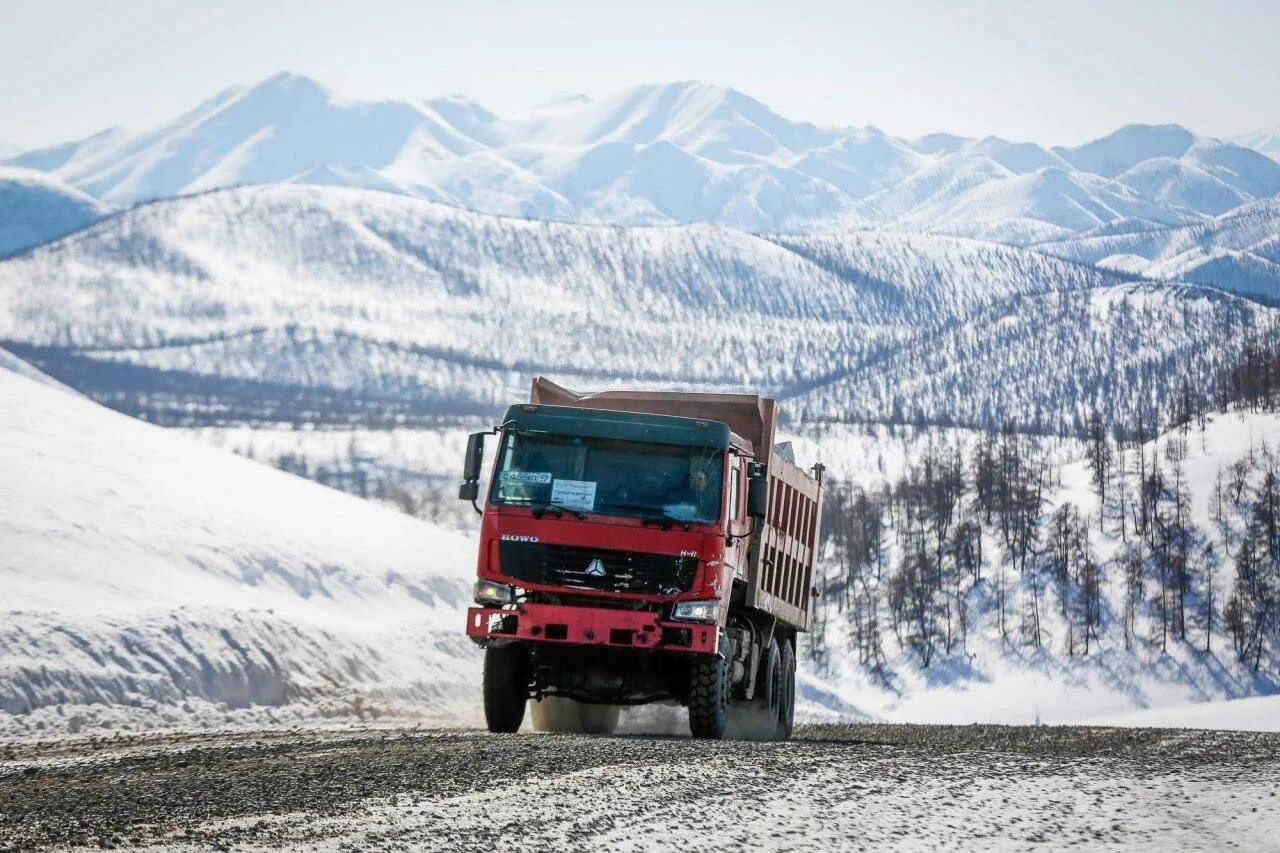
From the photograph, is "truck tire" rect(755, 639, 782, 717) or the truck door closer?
the truck door

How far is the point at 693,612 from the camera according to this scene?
741 inches

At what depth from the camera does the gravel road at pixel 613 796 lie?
10.8 meters

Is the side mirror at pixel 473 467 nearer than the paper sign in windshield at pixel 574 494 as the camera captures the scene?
Yes

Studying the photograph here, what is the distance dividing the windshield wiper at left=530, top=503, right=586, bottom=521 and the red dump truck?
0.6 inches

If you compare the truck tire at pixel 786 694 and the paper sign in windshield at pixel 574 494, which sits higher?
the paper sign in windshield at pixel 574 494

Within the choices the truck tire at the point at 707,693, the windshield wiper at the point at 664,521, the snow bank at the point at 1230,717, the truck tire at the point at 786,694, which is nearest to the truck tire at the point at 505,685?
the truck tire at the point at 707,693

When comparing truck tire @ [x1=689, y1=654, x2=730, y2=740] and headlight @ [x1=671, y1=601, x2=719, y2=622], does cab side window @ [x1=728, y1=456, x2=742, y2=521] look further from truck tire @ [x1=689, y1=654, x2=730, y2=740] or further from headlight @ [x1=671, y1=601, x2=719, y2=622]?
truck tire @ [x1=689, y1=654, x2=730, y2=740]

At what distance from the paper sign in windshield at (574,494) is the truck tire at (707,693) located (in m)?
2.27

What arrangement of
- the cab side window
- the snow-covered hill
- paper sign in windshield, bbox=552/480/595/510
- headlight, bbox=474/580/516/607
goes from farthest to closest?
the snow-covered hill < the cab side window < headlight, bbox=474/580/516/607 < paper sign in windshield, bbox=552/480/595/510

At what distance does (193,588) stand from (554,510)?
19626mm

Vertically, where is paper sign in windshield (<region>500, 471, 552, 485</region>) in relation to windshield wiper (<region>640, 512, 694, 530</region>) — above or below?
Answer: above

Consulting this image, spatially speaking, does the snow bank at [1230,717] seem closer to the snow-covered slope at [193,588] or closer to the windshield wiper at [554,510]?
the snow-covered slope at [193,588]

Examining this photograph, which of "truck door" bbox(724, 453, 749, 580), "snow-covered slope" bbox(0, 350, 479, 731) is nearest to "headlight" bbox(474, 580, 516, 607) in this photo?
"truck door" bbox(724, 453, 749, 580)

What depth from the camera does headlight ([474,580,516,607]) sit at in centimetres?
1902
